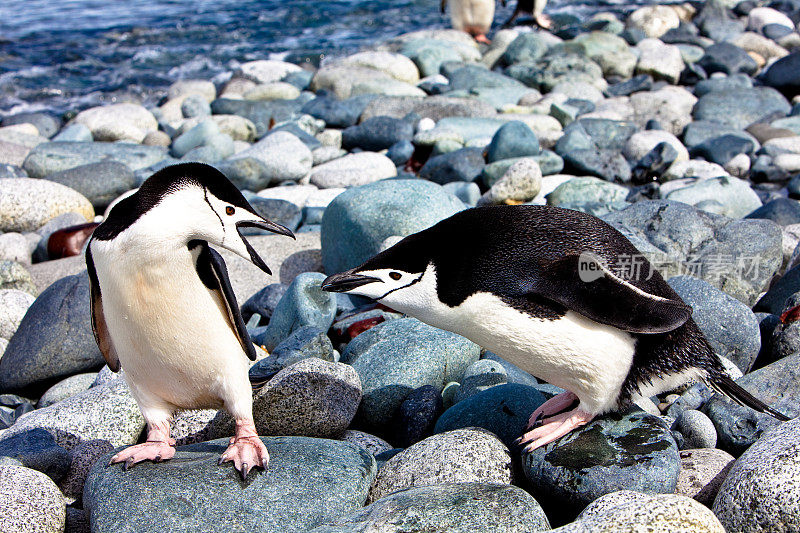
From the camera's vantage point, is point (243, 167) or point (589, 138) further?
point (589, 138)

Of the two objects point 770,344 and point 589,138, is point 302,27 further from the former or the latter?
point 770,344

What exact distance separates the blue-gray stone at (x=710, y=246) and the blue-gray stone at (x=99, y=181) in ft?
16.4

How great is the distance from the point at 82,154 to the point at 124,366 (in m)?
6.55

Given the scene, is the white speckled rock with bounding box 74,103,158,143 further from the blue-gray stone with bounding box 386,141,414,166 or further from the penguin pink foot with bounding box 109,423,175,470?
the penguin pink foot with bounding box 109,423,175,470

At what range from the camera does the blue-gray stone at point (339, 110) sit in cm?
1038

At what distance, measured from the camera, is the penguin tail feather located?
3.25 m

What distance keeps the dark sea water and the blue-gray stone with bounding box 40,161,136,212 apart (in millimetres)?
6136

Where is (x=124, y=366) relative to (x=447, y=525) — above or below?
above

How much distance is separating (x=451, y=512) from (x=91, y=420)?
2060 mm

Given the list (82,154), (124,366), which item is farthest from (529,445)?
(82,154)

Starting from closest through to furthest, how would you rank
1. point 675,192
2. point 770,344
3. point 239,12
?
1. point 770,344
2. point 675,192
3. point 239,12

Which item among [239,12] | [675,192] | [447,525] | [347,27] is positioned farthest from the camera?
[239,12]

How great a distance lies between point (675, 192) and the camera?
22.6 feet

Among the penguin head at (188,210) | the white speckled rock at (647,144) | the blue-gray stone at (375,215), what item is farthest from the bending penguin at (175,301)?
the white speckled rock at (647,144)
